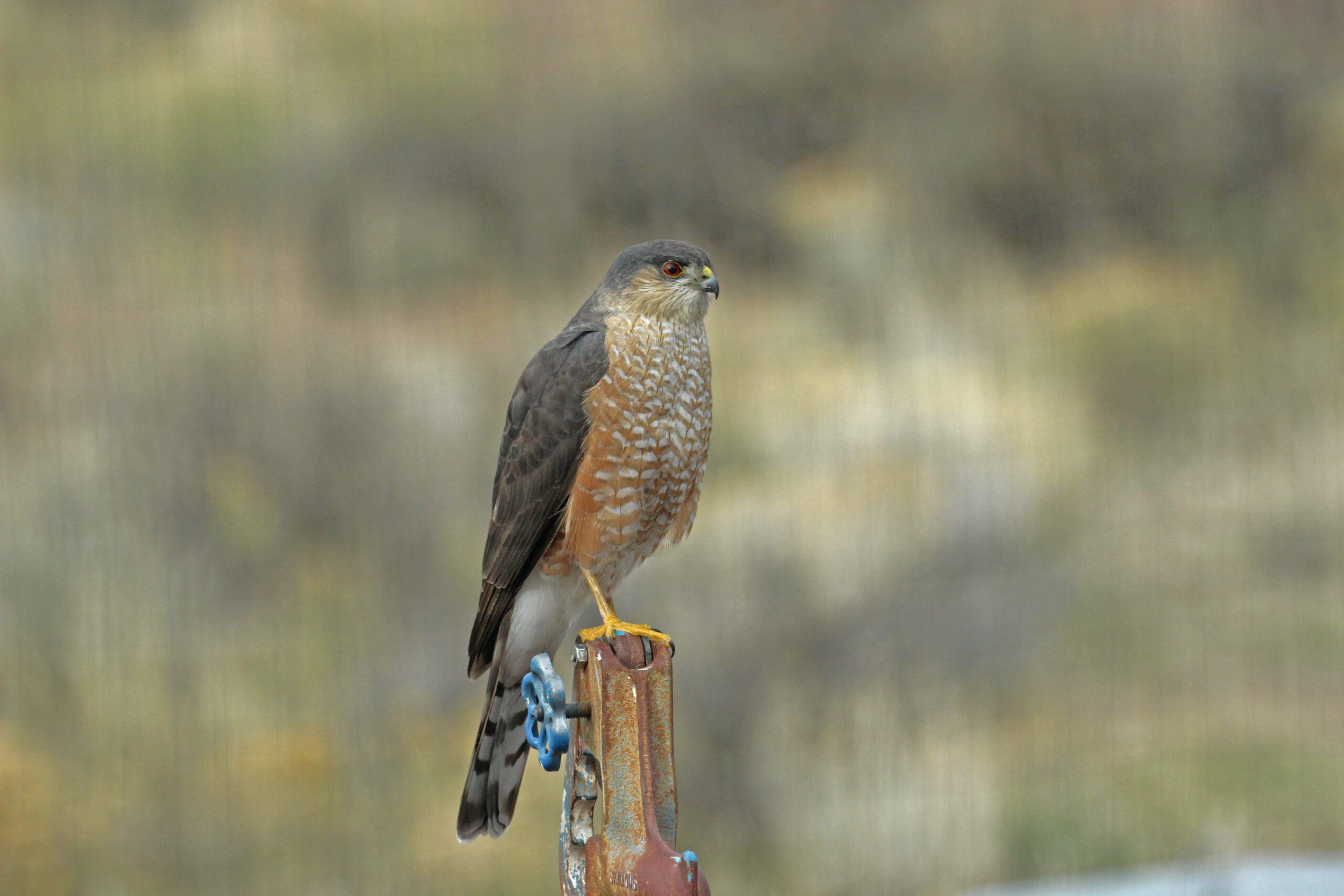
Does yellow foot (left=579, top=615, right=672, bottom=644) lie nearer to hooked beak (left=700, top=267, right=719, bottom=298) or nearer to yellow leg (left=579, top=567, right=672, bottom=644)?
yellow leg (left=579, top=567, right=672, bottom=644)

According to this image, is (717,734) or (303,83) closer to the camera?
(717,734)

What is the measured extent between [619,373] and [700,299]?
0.21m

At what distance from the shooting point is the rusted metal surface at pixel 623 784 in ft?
4.86

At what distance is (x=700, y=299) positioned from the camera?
2135 mm

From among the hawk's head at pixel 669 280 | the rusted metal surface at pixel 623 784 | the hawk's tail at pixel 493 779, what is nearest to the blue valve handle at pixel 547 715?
the rusted metal surface at pixel 623 784

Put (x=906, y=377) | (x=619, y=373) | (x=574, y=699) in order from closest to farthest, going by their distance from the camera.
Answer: (x=574, y=699) < (x=619, y=373) < (x=906, y=377)

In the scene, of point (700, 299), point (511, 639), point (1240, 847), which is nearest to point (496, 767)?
point (511, 639)

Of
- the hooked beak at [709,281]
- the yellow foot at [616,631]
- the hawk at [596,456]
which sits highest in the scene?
the hooked beak at [709,281]

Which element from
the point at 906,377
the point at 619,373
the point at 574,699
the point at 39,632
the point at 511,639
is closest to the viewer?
the point at 574,699

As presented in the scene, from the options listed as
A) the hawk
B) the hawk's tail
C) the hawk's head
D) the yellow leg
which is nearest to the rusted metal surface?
the yellow leg

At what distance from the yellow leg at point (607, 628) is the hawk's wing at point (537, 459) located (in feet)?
0.41

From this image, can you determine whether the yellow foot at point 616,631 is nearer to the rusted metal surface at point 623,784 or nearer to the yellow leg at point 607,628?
the yellow leg at point 607,628

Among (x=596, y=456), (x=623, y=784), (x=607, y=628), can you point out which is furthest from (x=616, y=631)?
(x=623, y=784)

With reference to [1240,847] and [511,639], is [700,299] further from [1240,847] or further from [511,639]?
[1240,847]
